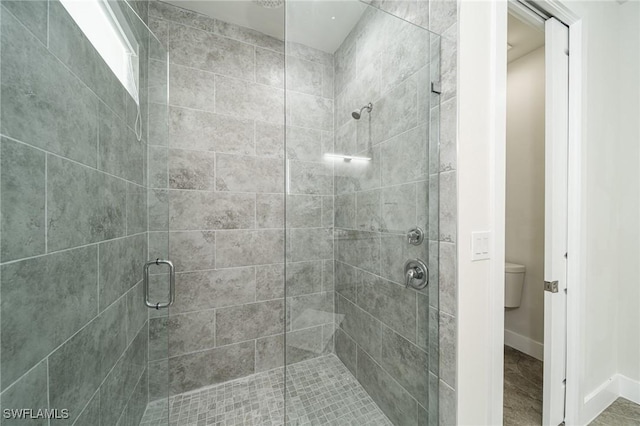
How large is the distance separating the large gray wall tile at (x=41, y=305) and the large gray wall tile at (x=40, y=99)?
0.34 m

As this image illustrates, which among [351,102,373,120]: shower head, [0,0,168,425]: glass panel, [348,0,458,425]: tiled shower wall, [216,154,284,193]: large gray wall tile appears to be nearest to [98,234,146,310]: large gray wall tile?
[0,0,168,425]: glass panel

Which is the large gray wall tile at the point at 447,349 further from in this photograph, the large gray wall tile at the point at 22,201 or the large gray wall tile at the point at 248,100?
the large gray wall tile at the point at 248,100

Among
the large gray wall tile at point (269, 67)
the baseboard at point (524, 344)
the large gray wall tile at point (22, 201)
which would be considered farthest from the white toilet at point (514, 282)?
the large gray wall tile at point (22, 201)

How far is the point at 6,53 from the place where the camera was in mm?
556

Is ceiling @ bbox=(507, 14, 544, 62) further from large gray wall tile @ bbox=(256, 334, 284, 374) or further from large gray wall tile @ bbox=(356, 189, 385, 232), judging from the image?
large gray wall tile @ bbox=(256, 334, 284, 374)

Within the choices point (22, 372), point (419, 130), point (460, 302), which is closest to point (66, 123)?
point (22, 372)

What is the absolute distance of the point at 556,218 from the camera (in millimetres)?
1283

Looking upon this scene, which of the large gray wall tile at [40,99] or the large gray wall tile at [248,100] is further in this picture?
the large gray wall tile at [248,100]

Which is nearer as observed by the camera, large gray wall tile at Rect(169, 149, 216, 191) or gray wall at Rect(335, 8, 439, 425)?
gray wall at Rect(335, 8, 439, 425)

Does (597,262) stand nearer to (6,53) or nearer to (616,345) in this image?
(616,345)

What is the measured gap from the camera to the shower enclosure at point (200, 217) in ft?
2.10

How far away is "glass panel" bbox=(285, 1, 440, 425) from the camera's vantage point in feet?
3.23

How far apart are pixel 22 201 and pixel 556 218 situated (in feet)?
7.20

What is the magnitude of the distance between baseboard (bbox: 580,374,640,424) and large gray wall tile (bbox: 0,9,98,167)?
2713mm
